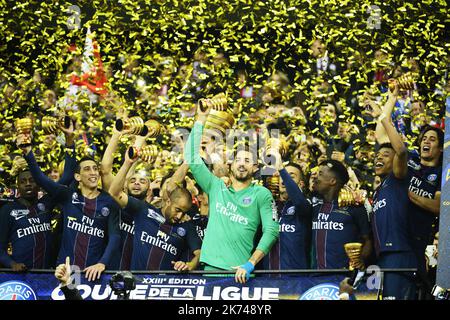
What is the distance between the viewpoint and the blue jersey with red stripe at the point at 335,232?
5.74m

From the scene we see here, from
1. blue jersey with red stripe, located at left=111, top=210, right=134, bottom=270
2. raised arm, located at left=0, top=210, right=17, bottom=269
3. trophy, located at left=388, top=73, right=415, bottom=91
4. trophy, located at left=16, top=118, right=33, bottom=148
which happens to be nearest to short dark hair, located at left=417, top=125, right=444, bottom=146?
trophy, located at left=388, top=73, right=415, bottom=91

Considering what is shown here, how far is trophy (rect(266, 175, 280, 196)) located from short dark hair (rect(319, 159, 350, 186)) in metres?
0.30

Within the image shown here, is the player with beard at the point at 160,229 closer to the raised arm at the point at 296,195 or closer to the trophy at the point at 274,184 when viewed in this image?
the trophy at the point at 274,184

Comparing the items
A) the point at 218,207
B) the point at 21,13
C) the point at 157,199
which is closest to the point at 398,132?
the point at 218,207

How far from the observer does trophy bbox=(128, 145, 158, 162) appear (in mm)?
6125

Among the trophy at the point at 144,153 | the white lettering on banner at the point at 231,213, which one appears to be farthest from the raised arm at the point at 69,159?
the white lettering on banner at the point at 231,213

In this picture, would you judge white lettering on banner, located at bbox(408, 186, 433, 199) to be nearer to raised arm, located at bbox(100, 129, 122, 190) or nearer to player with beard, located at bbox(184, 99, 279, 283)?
player with beard, located at bbox(184, 99, 279, 283)

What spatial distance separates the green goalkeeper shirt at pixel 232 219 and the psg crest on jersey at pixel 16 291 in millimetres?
1098

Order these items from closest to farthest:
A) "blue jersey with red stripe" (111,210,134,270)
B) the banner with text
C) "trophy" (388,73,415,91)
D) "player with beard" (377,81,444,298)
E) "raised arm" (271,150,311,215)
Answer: the banner with text < "player with beard" (377,81,444,298) < "raised arm" (271,150,311,215) < "trophy" (388,73,415,91) < "blue jersey with red stripe" (111,210,134,270)

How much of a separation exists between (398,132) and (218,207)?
1.20 metres

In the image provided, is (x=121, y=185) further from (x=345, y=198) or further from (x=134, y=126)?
(x=345, y=198)

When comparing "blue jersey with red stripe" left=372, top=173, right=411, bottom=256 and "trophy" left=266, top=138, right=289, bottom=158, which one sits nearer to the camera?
"blue jersey with red stripe" left=372, top=173, right=411, bottom=256

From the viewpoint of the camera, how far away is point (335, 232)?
576 cm
